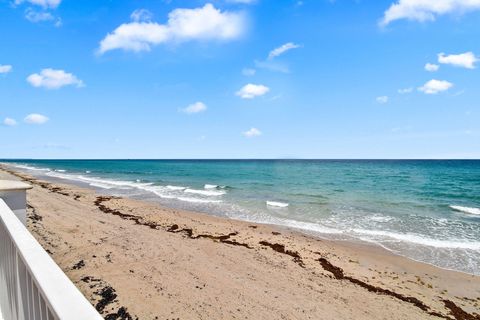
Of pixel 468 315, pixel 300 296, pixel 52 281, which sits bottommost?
pixel 468 315

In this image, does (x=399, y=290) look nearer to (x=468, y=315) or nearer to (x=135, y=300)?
(x=468, y=315)

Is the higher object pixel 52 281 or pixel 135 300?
pixel 52 281

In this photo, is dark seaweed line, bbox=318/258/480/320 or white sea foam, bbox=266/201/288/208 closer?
dark seaweed line, bbox=318/258/480/320

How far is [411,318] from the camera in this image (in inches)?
247

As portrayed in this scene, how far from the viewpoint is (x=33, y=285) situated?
1.54 m

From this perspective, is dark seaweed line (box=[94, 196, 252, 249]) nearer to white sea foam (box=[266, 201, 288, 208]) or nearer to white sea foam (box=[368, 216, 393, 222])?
white sea foam (box=[266, 201, 288, 208])

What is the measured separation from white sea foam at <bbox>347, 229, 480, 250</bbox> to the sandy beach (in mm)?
1827

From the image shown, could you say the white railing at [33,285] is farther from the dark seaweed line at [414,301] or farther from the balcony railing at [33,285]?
the dark seaweed line at [414,301]

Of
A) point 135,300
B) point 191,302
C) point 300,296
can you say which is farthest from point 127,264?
point 300,296

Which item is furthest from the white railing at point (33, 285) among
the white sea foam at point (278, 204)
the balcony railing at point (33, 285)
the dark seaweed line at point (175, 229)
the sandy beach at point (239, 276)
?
the white sea foam at point (278, 204)

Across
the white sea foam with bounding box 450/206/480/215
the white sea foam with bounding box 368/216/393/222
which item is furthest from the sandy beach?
the white sea foam with bounding box 450/206/480/215

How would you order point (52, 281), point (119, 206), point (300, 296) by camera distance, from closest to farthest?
1. point (52, 281)
2. point (300, 296)
3. point (119, 206)

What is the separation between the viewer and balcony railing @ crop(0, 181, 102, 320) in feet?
3.54

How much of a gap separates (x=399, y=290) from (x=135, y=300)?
20.8 ft
